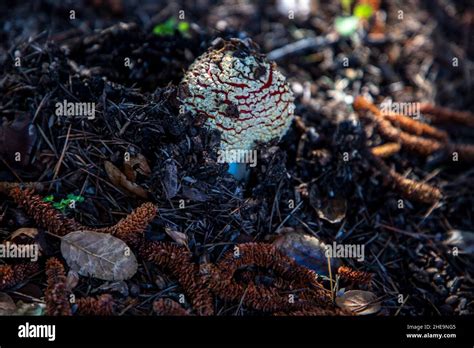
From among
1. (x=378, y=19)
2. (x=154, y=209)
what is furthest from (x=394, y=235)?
(x=378, y=19)

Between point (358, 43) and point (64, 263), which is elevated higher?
point (358, 43)

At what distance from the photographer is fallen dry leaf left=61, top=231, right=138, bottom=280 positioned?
2775 millimetres

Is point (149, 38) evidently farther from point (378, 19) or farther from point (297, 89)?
point (378, 19)

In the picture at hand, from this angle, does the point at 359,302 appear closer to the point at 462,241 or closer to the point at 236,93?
the point at 462,241

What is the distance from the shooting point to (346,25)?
5.32 meters

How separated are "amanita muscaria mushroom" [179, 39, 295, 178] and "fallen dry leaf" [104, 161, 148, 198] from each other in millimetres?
555

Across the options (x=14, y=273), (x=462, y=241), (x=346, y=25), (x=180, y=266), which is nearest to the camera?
(x=14, y=273)

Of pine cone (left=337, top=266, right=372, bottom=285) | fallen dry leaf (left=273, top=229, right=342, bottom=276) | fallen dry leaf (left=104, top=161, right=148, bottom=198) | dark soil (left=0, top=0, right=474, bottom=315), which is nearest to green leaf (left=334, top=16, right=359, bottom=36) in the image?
dark soil (left=0, top=0, right=474, bottom=315)

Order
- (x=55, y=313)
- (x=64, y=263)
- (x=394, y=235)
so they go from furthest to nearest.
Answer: (x=394, y=235)
(x=64, y=263)
(x=55, y=313)

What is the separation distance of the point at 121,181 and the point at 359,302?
157cm

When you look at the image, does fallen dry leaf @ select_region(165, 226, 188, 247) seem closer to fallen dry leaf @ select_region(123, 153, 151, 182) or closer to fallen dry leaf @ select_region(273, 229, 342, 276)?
fallen dry leaf @ select_region(123, 153, 151, 182)

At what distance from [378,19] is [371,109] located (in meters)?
1.75

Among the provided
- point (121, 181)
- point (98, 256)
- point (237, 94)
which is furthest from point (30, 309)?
point (237, 94)

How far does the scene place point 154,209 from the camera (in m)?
2.91
